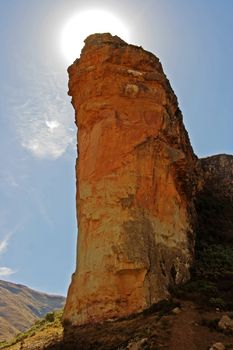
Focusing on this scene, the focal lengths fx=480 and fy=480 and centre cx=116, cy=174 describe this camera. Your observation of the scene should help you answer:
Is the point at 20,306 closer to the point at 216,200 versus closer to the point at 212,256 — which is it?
the point at 216,200

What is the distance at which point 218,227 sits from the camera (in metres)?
37.6

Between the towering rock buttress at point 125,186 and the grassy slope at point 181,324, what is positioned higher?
the towering rock buttress at point 125,186

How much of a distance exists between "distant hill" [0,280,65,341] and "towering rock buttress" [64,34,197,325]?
6517 cm

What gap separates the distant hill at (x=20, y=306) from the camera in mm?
102875

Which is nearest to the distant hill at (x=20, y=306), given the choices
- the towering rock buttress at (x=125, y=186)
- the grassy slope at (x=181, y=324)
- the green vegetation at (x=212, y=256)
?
the green vegetation at (x=212, y=256)

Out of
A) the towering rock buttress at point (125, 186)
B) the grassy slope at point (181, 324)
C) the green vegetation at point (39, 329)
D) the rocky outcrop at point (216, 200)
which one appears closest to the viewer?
the grassy slope at point (181, 324)

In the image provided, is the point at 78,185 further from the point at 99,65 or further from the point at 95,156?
the point at 99,65

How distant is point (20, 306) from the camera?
4958 inches

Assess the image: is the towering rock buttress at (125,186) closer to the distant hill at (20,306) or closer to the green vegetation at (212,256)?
the green vegetation at (212,256)

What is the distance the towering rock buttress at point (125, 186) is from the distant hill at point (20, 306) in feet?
214

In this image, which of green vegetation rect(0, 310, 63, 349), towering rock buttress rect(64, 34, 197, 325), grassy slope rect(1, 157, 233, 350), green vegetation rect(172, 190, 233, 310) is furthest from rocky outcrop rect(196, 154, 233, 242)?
green vegetation rect(0, 310, 63, 349)

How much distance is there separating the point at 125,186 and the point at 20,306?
10781 cm

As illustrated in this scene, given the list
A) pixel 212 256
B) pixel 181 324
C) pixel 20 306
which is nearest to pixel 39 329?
pixel 212 256

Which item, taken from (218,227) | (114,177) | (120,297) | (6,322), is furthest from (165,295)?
(6,322)
